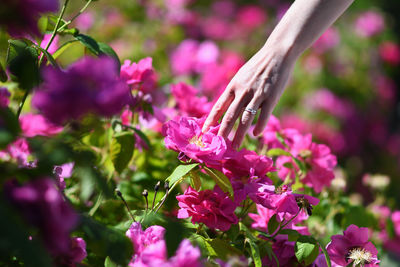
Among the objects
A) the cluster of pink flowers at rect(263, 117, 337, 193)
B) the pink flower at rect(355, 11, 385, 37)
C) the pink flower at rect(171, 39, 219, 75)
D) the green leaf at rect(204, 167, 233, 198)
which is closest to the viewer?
the green leaf at rect(204, 167, 233, 198)

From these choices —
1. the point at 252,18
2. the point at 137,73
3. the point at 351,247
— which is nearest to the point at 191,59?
the point at 252,18

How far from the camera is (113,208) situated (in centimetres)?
108

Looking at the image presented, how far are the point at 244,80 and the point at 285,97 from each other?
7.95ft

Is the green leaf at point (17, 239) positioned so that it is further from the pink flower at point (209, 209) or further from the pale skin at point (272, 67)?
the pale skin at point (272, 67)

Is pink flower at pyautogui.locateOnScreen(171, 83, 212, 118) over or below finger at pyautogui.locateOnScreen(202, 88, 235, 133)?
below

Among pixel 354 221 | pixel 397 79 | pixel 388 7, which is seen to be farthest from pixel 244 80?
pixel 388 7

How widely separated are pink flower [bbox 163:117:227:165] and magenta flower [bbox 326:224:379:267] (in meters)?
0.32

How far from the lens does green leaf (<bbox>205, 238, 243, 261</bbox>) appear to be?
2.75 ft

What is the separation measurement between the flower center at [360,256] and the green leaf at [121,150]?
1.81 feet

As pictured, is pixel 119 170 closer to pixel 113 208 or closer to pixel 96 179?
pixel 113 208

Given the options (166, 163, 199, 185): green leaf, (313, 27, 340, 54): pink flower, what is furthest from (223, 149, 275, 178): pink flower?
(313, 27, 340, 54): pink flower

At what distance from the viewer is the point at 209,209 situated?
87 centimetres

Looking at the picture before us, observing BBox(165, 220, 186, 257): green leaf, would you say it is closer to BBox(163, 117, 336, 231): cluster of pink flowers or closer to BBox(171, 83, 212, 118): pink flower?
BBox(163, 117, 336, 231): cluster of pink flowers

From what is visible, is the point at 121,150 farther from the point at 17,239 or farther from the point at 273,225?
the point at 17,239
